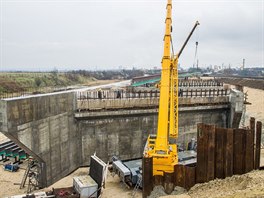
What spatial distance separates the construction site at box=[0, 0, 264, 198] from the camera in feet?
42.2

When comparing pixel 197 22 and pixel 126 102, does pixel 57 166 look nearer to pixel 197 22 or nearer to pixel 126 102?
pixel 126 102

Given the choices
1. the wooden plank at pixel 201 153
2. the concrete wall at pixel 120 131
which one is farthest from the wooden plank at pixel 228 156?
the concrete wall at pixel 120 131

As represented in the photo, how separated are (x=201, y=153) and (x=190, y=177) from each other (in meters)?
1.34

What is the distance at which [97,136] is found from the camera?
2564cm

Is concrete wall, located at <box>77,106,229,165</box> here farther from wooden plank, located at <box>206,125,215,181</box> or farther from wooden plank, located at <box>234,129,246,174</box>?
wooden plank, located at <box>234,129,246,174</box>

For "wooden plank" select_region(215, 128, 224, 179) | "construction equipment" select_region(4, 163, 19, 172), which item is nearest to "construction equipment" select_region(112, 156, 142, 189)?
"wooden plank" select_region(215, 128, 224, 179)

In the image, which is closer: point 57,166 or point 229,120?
point 57,166

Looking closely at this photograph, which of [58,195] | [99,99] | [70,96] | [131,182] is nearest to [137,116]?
[99,99]

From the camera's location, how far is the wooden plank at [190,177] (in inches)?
516

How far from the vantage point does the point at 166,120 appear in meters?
16.8

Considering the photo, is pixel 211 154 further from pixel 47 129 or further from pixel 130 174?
pixel 47 129

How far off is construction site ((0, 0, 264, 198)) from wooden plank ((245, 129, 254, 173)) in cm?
5

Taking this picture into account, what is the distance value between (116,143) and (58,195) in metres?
10.4

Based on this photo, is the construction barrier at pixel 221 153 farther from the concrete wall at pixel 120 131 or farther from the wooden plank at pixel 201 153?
the concrete wall at pixel 120 131
